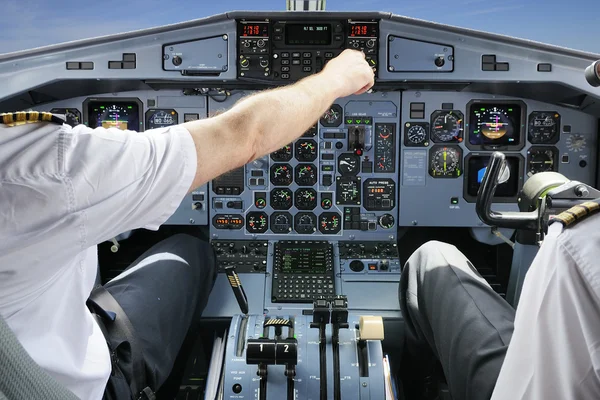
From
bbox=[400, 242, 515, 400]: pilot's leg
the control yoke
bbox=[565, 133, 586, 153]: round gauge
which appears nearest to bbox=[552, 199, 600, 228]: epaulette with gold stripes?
bbox=[400, 242, 515, 400]: pilot's leg

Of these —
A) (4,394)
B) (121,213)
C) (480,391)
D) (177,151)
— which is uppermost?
(177,151)

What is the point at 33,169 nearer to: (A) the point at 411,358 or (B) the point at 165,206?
(B) the point at 165,206

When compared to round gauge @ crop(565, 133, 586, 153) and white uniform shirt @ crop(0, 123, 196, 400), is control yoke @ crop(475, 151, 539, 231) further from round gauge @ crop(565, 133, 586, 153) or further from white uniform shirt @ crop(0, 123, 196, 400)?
round gauge @ crop(565, 133, 586, 153)

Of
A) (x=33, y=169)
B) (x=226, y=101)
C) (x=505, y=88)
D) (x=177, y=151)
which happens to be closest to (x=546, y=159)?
(x=505, y=88)

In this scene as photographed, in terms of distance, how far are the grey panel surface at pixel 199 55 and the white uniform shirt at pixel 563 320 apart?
2952mm

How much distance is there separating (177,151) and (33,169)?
0.92 feet

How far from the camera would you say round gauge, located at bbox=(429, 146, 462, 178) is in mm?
3984

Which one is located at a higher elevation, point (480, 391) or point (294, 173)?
point (294, 173)

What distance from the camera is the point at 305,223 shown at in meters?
4.05

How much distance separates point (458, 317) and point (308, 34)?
2198 millimetres

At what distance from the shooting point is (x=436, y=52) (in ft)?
11.8

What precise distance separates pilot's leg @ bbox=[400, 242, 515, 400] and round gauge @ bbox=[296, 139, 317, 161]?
1410 millimetres

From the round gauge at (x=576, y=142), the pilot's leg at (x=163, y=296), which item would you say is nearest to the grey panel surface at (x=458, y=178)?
the round gauge at (x=576, y=142)

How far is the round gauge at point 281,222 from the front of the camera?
159 inches
